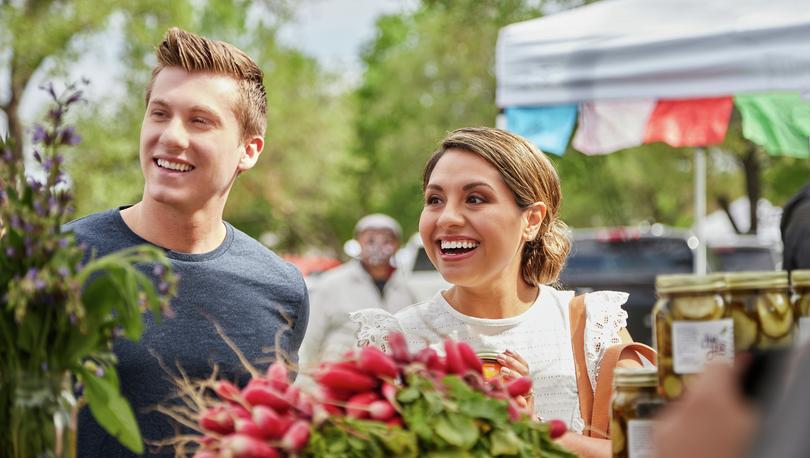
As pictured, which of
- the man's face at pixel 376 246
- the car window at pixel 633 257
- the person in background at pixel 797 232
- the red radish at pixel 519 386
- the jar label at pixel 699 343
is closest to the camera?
the jar label at pixel 699 343

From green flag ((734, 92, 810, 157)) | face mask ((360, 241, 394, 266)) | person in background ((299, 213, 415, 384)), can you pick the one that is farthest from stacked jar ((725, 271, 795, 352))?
face mask ((360, 241, 394, 266))

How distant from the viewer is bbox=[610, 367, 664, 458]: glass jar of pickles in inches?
68.1

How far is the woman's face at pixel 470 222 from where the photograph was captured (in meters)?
2.95

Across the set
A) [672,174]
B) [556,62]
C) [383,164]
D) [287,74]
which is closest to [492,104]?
[672,174]

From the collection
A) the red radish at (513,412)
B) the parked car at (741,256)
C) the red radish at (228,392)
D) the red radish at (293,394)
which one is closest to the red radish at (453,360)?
the red radish at (513,412)

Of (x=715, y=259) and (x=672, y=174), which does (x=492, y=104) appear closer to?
(x=672, y=174)

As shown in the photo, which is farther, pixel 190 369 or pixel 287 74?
pixel 287 74

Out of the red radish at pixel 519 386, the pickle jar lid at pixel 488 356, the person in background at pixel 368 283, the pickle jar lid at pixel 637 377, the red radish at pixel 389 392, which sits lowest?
the person in background at pixel 368 283

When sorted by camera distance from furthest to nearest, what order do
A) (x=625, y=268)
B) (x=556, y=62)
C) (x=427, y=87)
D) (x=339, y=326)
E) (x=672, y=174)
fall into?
1. (x=427, y=87)
2. (x=672, y=174)
3. (x=625, y=268)
4. (x=556, y=62)
5. (x=339, y=326)

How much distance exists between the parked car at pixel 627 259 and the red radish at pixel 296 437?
29.4ft

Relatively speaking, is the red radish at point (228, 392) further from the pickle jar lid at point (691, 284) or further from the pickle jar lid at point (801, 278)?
the pickle jar lid at point (801, 278)

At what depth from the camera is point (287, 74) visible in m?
31.0

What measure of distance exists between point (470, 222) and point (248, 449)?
1433 millimetres

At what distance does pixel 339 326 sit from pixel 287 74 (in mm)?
29947
